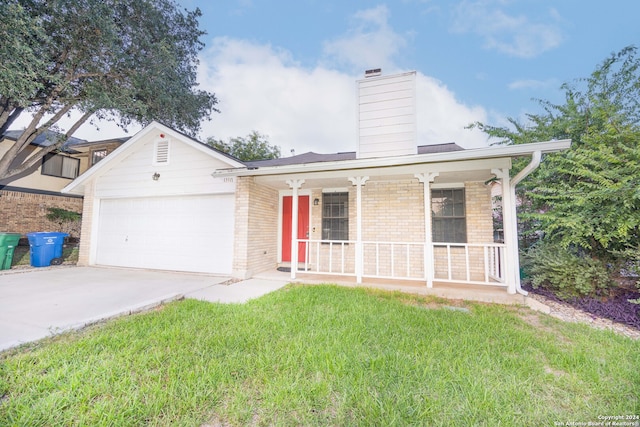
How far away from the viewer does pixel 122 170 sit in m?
8.13

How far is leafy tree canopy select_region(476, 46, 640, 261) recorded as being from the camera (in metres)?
4.30

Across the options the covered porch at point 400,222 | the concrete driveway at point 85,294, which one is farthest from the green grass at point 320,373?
the covered porch at point 400,222

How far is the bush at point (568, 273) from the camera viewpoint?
14.9 ft

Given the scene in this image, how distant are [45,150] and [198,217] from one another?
8772 mm

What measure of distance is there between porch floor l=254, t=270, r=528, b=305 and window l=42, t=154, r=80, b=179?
48.3 ft

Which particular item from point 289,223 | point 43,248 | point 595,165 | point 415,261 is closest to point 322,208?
point 289,223

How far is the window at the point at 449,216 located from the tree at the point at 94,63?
11.4 meters

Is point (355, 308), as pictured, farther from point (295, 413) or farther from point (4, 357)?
point (4, 357)

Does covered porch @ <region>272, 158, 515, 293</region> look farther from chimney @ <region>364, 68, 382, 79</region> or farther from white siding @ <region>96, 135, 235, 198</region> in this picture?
chimney @ <region>364, 68, 382, 79</region>

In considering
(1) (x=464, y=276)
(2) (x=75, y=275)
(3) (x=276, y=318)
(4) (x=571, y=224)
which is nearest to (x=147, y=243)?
(2) (x=75, y=275)

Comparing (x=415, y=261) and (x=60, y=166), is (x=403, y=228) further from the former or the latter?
(x=60, y=166)

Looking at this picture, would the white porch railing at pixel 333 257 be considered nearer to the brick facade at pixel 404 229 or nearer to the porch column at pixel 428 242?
the brick facade at pixel 404 229

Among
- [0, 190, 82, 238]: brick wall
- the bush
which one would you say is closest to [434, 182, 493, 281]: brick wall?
the bush

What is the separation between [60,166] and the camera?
551 inches
